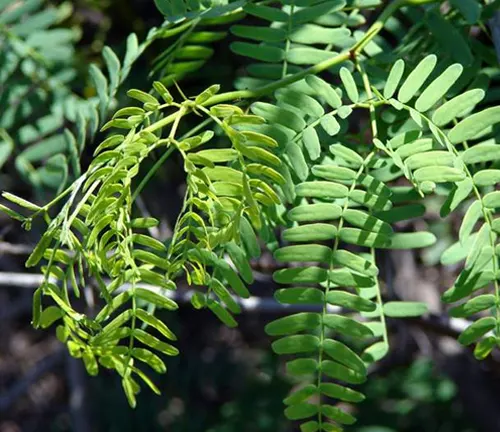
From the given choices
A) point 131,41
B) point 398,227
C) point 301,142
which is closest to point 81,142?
point 131,41

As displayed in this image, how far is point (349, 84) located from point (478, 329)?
0.31m

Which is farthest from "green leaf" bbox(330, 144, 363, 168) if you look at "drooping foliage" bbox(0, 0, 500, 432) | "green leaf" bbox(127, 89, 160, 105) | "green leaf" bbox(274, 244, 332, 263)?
"green leaf" bbox(127, 89, 160, 105)

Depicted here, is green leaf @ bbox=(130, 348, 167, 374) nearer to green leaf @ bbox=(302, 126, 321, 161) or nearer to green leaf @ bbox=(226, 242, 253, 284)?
green leaf @ bbox=(226, 242, 253, 284)

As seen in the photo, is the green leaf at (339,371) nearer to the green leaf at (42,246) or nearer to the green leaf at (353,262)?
the green leaf at (353,262)

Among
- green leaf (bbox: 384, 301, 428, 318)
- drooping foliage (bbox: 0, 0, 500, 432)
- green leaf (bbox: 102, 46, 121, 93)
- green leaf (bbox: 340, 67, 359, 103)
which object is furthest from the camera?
green leaf (bbox: 102, 46, 121, 93)

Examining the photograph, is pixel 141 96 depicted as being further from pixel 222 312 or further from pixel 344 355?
pixel 344 355

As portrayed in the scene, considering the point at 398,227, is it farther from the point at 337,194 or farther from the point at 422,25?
the point at 337,194

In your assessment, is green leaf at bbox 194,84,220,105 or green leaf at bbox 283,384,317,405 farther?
green leaf at bbox 283,384,317,405

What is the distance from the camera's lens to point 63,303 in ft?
3.17

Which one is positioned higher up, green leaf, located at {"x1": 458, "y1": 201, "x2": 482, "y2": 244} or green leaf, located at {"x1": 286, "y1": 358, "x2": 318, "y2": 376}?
green leaf, located at {"x1": 458, "y1": 201, "x2": 482, "y2": 244}

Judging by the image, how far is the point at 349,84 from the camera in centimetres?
105

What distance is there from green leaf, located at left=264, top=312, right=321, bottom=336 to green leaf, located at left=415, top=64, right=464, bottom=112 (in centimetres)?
26

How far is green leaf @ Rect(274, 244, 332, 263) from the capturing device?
1.03m

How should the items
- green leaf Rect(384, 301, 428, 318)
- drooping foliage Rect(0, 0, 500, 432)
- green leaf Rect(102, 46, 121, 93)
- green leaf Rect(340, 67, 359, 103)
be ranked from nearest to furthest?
drooping foliage Rect(0, 0, 500, 432) → green leaf Rect(340, 67, 359, 103) → green leaf Rect(384, 301, 428, 318) → green leaf Rect(102, 46, 121, 93)
